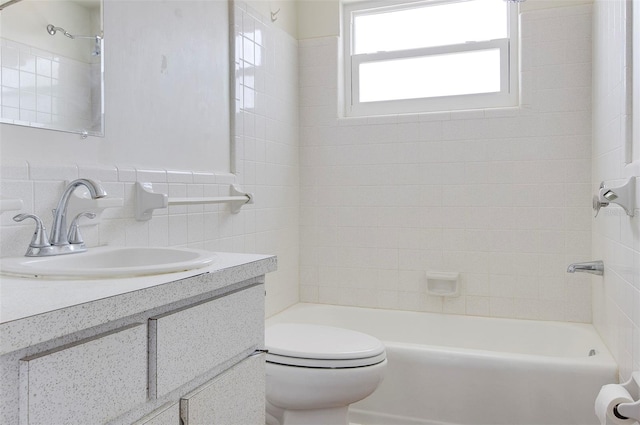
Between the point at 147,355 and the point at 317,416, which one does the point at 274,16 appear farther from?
the point at 147,355

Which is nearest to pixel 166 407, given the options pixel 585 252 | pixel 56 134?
pixel 56 134

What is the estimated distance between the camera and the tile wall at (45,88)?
121 cm

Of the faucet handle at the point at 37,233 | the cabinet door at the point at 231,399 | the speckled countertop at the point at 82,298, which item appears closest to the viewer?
the speckled countertop at the point at 82,298

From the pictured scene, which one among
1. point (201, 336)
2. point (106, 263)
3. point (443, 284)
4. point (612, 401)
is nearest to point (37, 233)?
point (106, 263)

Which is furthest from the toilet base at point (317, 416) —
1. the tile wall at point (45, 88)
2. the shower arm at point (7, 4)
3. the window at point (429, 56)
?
the window at point (429, 56)

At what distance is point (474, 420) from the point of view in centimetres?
201

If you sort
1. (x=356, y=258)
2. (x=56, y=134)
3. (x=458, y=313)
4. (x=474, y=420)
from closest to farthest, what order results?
1. (x=56, y=134)
2. (x=474, y=420)
3. (x=458, y=313)
4. (x=356, y=258)

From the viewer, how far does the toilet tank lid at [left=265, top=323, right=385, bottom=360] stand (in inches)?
69.9

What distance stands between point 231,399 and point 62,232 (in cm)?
61

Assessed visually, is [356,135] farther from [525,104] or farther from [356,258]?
[525,104]

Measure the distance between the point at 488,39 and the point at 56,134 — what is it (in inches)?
87.8

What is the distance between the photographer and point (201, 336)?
979 millimetres

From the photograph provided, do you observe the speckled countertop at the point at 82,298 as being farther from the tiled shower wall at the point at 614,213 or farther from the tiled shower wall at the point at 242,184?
the tiled shower wall at the point at 614,213

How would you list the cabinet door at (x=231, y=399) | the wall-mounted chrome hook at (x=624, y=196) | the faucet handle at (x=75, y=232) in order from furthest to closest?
the wall-mounted chrome hook at (x=624, y=196) → the faucet handle at (x=75, y=232) → the cabinet door at (x=231, y=399)
